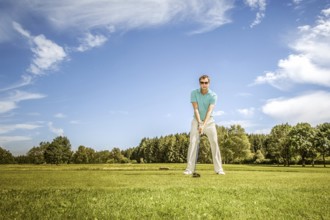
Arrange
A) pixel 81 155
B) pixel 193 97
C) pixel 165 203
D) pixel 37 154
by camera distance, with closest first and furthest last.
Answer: pixel 165 203 → pixel 193 97 → pixel 37 154 → pixel 81 155

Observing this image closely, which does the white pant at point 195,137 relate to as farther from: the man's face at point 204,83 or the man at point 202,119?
the man's face at point 204,83

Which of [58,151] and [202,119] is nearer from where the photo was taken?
[202,119]

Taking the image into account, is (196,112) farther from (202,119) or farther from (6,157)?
(6,157)

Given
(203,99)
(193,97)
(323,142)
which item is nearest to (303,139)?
(323,142)

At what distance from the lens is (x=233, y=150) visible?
9706 cm

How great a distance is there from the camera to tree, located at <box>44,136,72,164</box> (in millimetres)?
122562

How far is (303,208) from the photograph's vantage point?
6.71 metres

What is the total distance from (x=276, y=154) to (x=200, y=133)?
3584 inches

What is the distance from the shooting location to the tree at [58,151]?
12256 cm

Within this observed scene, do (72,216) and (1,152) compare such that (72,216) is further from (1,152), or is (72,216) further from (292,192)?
(1,152)

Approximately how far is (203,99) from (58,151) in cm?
12117

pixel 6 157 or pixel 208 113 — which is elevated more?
pixel 208 113

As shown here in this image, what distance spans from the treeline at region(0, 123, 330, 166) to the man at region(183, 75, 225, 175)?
34.2 m

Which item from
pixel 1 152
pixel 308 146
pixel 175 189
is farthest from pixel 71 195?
pixel 1 152
